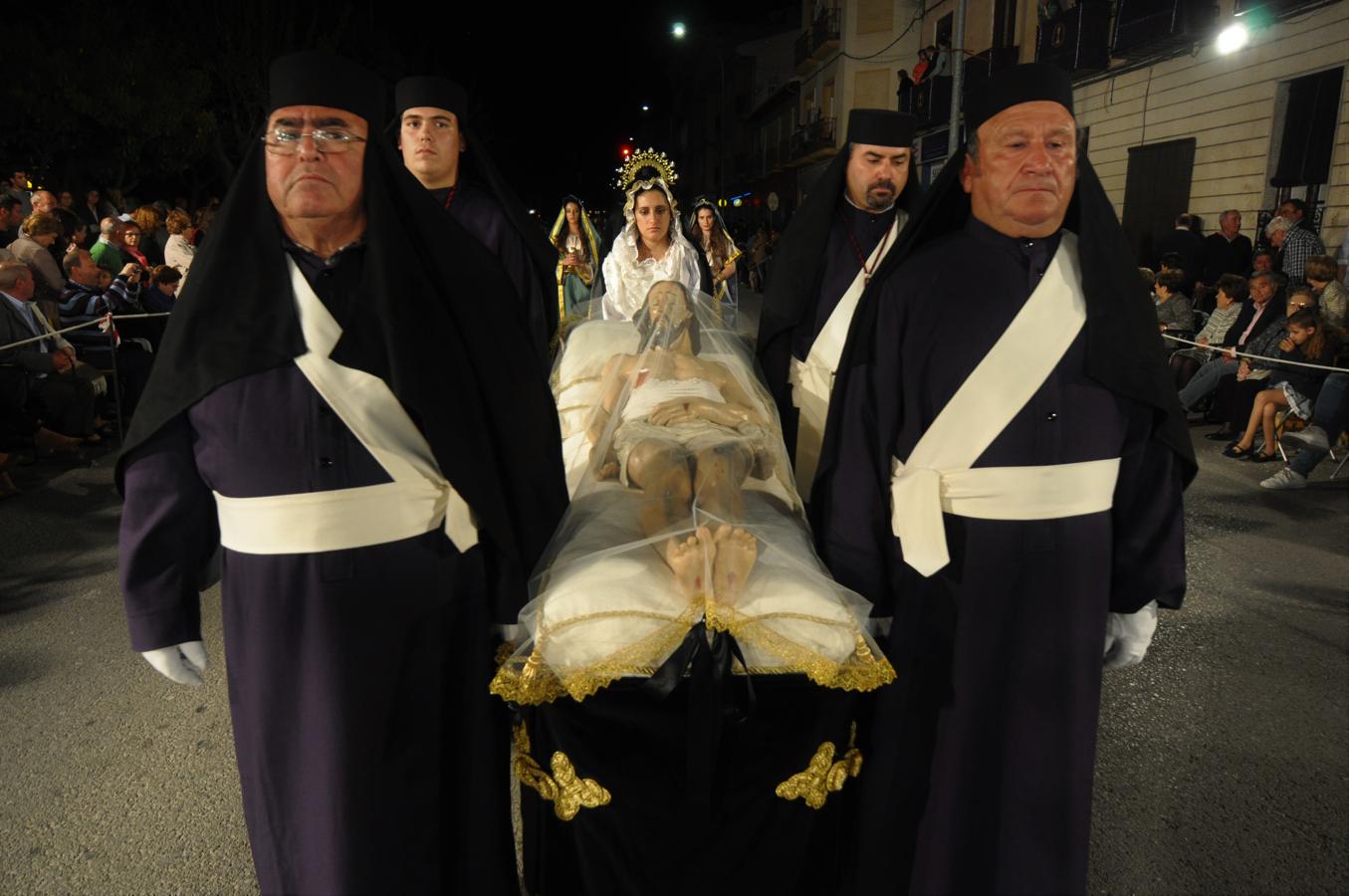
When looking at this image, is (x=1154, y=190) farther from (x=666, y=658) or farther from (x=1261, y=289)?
(x=666, y=658)

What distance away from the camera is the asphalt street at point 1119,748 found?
2.90 meters

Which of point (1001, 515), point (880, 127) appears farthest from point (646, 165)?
point (1001, 515)

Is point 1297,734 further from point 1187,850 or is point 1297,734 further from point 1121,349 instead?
point 1121,349

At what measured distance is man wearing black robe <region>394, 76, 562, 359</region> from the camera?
464 centimetres

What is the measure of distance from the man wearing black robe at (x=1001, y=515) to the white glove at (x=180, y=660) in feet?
5.24

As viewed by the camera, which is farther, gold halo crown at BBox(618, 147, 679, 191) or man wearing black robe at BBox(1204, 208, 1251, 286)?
man wearing black robe at BBox(1204, 208, 1251, 286)

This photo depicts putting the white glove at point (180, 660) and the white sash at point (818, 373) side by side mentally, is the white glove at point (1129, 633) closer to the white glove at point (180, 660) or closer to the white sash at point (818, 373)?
the white sash at point (818, 373)

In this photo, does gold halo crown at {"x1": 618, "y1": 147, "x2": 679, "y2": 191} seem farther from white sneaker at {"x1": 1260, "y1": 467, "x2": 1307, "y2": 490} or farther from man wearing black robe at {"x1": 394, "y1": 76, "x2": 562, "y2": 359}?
white sneaker at {"x1": 1260, "y1": 467, "x2": 1307, "y2": 490}

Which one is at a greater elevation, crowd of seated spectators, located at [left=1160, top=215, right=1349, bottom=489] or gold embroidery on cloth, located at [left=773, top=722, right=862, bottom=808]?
crowd of seated spectators, located at [left=1160, top=215, right=1349, bottom=489]

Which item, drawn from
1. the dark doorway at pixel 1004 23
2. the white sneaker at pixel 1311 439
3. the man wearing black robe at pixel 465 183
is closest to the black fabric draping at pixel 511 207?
the man wearing black robe at pixel 465 183

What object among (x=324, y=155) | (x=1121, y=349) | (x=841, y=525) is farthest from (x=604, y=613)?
(x=1121, y=349)

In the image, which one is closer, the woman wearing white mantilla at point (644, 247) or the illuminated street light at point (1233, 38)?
the woman wearing white mantilla at point (644, 247)

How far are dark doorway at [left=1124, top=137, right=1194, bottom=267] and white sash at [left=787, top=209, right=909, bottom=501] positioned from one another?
39.8ft

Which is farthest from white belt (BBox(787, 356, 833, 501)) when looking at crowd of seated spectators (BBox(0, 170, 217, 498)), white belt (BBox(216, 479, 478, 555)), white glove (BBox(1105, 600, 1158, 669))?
crowd of seated spectators (BBox(0, 170, 217, 498))
